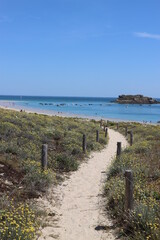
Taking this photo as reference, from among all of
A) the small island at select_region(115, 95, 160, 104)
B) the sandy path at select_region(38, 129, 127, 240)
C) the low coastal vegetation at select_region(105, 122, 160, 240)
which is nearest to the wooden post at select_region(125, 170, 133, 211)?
the low coastal vegetation at select_region(105, 122, 160, 240)

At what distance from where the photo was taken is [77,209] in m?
9.80

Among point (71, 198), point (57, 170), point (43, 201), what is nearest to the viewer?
point (43, 201)

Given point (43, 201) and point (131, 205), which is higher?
point (131, 205)

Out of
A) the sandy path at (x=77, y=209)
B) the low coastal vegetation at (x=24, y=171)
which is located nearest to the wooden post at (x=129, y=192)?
the sandy path at (x=77, y=209)

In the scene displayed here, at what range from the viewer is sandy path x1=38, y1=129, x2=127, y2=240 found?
792 cm

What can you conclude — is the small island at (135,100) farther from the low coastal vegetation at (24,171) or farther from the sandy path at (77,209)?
the sandy path at (77,209)

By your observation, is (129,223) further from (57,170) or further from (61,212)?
(57,170)

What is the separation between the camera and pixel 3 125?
19.1 meters

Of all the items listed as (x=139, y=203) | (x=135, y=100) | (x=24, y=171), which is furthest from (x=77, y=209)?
(x=135, y=100)

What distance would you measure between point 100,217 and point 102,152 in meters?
12.9

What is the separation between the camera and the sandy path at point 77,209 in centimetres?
792

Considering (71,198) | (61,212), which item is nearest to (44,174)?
(71,198)

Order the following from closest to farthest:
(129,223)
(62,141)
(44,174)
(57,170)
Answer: (129,223) < (44,174) < (57,170) < (62,141)

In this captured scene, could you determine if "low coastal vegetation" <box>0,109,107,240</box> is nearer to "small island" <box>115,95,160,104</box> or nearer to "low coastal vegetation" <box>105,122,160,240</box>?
"low coastal vegetation" <box>105,122,160,240</box>
